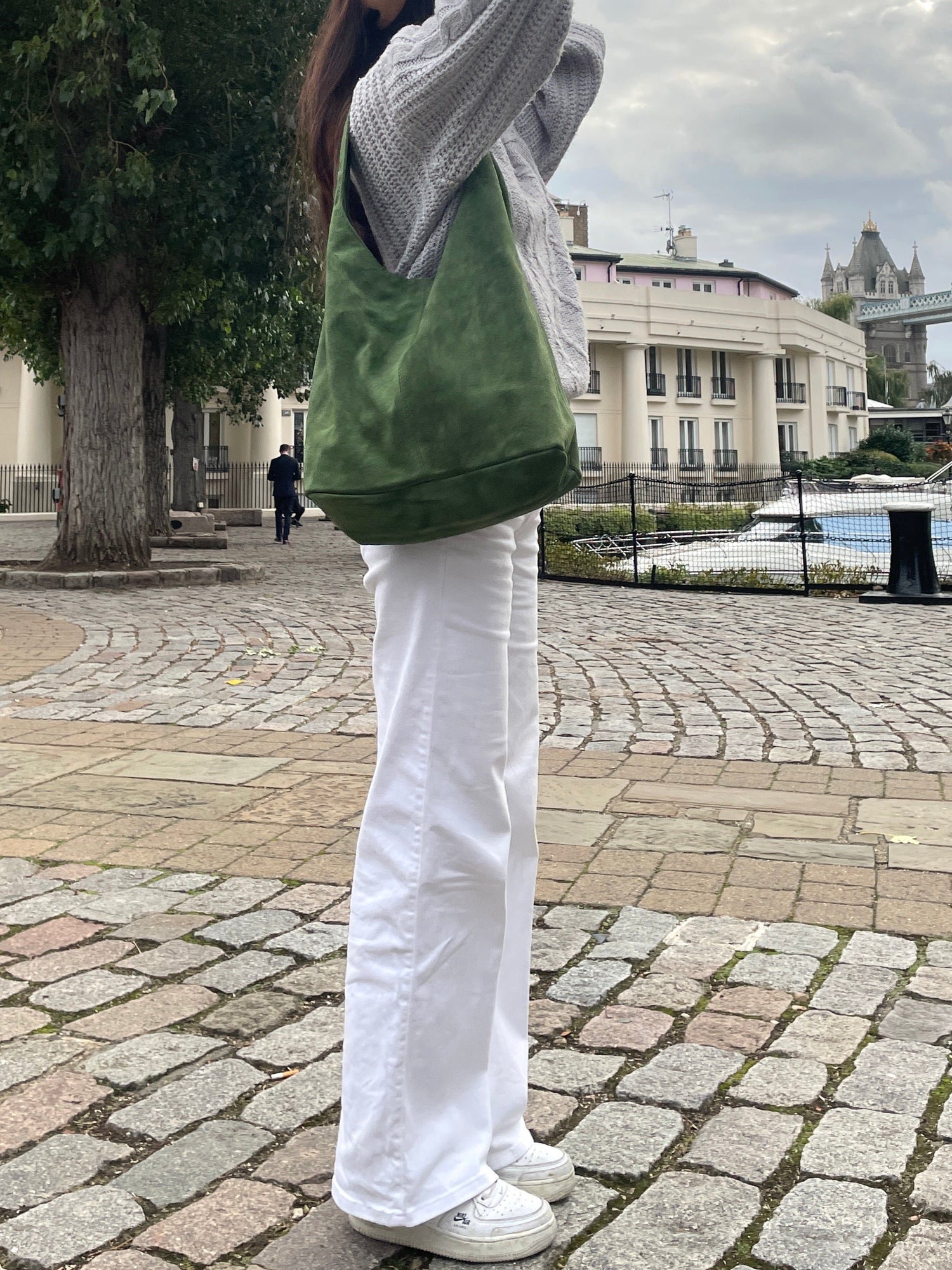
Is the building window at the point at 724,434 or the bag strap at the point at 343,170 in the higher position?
the building window at the point at 724,434

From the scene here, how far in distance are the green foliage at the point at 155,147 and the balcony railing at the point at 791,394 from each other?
54.6 meters

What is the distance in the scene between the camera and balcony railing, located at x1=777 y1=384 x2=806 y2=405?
218ft

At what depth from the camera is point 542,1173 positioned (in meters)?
2.20

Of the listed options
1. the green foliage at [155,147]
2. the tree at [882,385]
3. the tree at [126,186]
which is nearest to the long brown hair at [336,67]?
the green foliage at [155,147]

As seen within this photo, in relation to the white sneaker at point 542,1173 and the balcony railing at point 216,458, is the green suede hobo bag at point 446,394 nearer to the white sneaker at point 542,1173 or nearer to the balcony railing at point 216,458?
the white sneaker at point 542,1173

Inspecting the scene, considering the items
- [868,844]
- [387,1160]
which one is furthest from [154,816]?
[387,1160]

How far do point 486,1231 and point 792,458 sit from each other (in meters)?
66.8

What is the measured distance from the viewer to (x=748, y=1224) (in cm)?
214

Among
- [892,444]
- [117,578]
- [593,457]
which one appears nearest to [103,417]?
[117,578]

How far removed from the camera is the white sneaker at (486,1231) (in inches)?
79.9

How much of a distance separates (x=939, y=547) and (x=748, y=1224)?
Result: 595 inches

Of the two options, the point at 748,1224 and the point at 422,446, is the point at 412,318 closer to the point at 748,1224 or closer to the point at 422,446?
the point at 422,446

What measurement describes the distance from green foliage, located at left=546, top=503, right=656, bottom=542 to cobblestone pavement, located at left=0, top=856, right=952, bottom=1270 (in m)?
17.8

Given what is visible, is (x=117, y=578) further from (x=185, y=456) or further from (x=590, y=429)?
(x=590, y=429)
